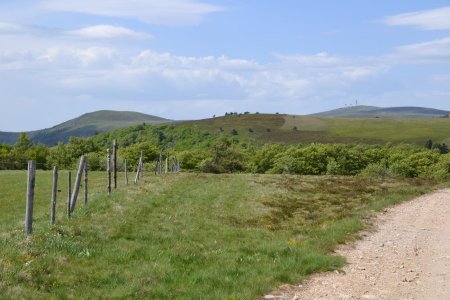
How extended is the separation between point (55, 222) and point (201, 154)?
128147mm

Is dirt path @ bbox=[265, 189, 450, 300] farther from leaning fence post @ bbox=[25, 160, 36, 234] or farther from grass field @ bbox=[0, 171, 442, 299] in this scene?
leaning fence post @ bbox=[25, 160, 36, 234]

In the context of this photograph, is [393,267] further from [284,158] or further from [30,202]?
[284,158]

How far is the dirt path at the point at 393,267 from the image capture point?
12352mm

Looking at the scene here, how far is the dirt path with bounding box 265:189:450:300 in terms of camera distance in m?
12.4

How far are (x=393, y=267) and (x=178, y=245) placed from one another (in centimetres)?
580

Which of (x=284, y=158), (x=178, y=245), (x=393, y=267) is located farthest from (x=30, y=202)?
(x=284, y=158)

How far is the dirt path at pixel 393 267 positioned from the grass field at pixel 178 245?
1.89 ft

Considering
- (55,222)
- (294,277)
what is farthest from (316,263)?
(55,222)

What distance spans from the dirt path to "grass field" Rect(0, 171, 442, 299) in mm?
576

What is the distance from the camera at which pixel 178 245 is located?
16562 mm

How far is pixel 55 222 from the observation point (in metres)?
19.4

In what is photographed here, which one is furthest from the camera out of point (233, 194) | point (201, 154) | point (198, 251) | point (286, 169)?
point (201, 154)

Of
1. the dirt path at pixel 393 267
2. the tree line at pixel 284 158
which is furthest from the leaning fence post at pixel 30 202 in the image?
the tree line at pixel 284 158

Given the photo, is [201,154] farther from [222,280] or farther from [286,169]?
[222,280]
